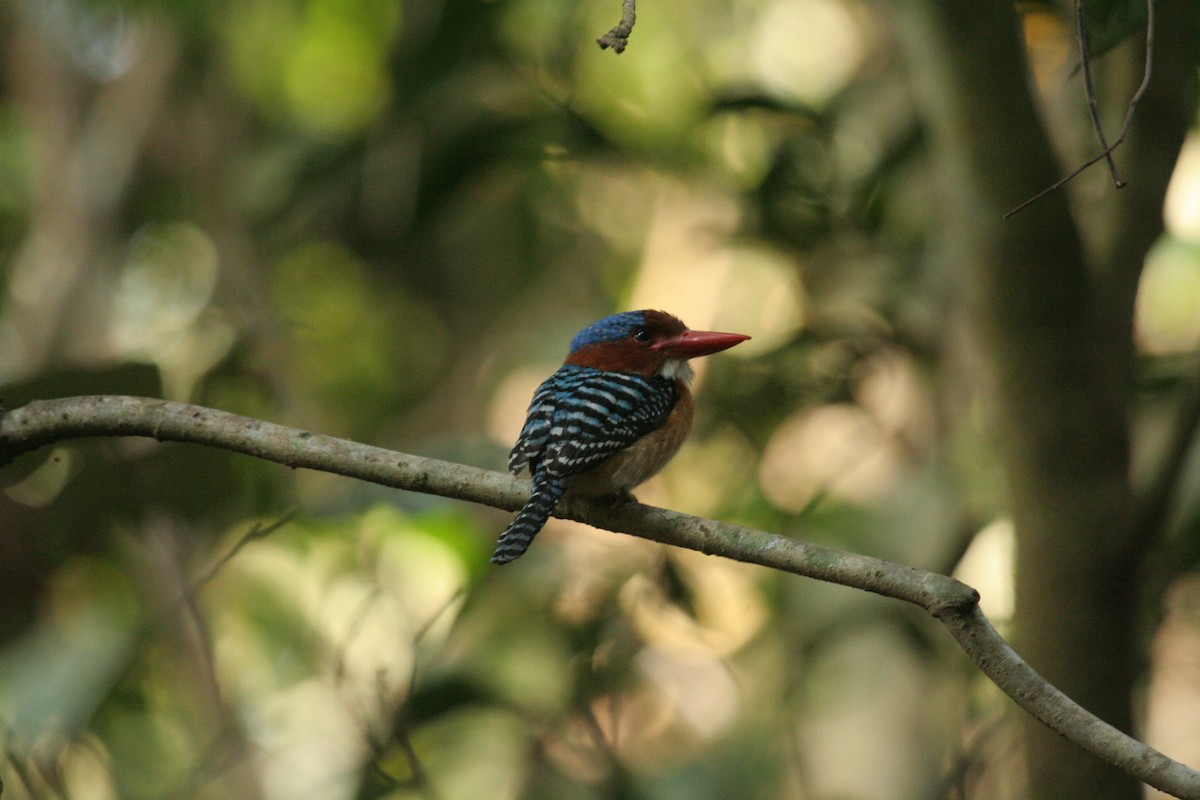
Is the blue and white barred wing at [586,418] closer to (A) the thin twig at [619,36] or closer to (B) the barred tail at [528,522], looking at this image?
(B) the barred tail at [528,522]

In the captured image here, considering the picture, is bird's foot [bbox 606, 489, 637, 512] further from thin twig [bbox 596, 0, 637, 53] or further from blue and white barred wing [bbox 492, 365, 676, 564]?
thin twig [bbox 596, 0, 637, 53]

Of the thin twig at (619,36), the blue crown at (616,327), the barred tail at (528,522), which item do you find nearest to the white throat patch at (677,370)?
the blue crown at (616,327)

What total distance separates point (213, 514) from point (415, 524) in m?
0.74

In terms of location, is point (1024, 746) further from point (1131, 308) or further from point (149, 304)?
point (149, 304)

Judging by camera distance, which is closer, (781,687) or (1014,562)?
(1014,562)

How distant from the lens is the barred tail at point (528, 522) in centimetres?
212

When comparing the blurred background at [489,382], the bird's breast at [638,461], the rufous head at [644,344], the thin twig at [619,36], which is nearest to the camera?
the thin twig at [619,36]

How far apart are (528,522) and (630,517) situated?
190 mm

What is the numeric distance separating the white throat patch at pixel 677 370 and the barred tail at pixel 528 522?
791 mm

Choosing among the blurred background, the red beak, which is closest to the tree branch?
the blurred background

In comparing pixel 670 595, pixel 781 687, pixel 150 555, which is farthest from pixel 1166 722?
pixel 150 555

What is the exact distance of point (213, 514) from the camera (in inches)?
116

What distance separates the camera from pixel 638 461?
258cm

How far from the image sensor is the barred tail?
212 centimetres
